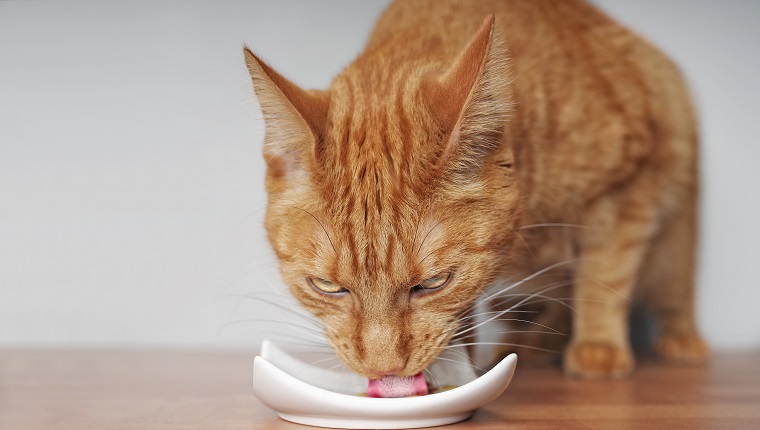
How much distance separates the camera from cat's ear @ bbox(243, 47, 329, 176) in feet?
4.65

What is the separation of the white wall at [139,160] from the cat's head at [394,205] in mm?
902

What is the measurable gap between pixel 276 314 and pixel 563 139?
115cm

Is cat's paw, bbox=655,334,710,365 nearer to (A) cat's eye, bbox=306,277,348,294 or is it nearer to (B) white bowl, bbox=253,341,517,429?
(B) white bowl, bbox=253,341,517,429

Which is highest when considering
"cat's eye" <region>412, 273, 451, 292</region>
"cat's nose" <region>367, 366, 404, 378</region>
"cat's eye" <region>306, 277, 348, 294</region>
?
"cat's eye" <region>412, 273, 451, 292</region>

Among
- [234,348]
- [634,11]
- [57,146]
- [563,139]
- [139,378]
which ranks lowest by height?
[234,348]

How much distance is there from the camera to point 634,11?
261 cm

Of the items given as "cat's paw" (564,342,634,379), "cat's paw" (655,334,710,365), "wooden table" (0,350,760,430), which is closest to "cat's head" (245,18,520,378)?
"wooden table" (0,350,760,430)

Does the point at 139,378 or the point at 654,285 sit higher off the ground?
the point at 654,285

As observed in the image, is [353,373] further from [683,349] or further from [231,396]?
[683,349]

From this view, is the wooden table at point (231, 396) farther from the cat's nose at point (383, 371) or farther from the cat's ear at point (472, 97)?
the cat's ear at point (472, 97)

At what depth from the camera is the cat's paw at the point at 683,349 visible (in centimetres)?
235

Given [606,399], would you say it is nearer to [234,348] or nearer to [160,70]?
[234,348]

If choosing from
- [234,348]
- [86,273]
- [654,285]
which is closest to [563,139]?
[654,285]

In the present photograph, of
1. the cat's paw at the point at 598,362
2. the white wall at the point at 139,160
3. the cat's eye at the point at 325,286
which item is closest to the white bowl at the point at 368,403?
the cat's eye at the point at 325,286
